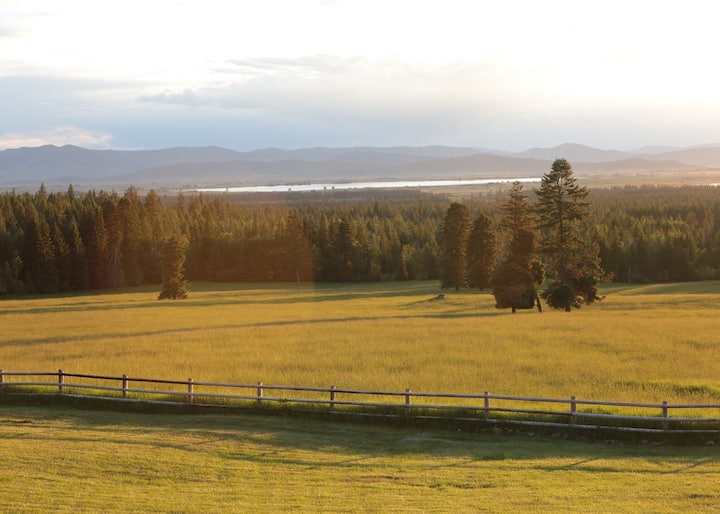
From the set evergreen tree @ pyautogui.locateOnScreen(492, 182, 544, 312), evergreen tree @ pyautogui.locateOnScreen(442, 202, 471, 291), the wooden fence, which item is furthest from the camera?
evergreen tree @ pyautogui.locateOnScreen(442, 202, 471, 291)

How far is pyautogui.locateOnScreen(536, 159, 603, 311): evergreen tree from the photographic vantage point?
2462 inches

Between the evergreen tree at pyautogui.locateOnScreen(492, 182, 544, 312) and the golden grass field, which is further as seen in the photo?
the evergreen tree at pyautogui.locateOnScreen(492, 182, 544, 312)

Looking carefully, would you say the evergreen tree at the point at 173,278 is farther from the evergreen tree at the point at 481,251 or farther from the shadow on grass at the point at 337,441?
the shadow on grass at the point at 337,441

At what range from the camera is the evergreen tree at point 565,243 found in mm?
62531

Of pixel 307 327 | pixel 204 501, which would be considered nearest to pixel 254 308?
pixel 307 327

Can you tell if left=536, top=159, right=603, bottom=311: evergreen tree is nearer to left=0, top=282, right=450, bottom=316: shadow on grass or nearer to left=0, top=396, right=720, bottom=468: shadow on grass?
left=0, top=282, right=450, bottom=316: shadow on grass

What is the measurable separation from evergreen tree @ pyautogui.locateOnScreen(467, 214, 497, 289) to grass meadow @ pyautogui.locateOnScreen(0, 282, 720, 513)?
1061 inches

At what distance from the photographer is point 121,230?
112938mm

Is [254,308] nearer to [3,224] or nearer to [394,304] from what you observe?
[394,304]

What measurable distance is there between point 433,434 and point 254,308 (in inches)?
2130

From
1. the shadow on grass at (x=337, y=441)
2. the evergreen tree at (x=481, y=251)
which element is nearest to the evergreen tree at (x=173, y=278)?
the evergreen tree at (x=481, y=251)

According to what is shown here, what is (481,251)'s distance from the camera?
8681cm

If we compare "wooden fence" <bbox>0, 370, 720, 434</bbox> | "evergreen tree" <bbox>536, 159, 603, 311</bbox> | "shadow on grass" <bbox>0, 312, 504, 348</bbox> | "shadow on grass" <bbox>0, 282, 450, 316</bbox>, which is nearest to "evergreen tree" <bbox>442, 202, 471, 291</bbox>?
"shadow on grass" <bbox>0, 282, 450, 316</bbox>

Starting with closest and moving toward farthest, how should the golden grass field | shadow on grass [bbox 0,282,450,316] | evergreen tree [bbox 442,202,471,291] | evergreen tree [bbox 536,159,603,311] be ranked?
the golden grass field
evergreen tree [bbox 536,159,603,311]
shadow on grass [bbox 0,282,450,316]
evergreen tree [bbox 442,202,471,291]
